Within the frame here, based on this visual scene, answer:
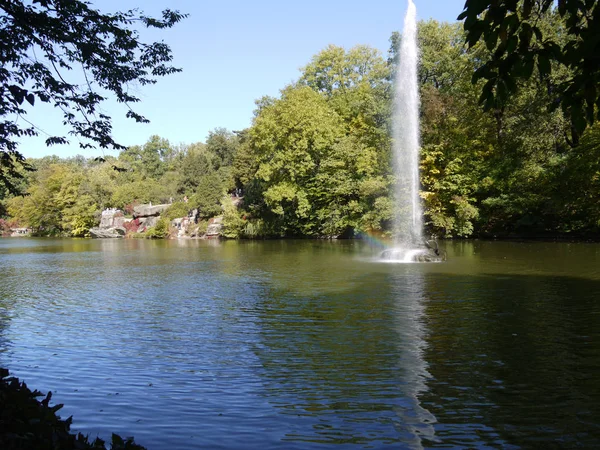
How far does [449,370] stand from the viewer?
7906 mm

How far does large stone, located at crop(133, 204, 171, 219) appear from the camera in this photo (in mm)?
69312

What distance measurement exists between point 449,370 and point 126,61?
7644 millimetres

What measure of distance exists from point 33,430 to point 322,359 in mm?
5360

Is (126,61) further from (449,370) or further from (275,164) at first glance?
(275,164)

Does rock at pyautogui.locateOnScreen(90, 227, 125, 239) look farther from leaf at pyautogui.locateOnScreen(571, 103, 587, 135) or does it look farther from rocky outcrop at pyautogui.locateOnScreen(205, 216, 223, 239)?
leaf at pyautogui.locateOnScreen(571, 103, 587, 135)

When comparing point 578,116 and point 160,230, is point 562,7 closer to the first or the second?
point 578,116

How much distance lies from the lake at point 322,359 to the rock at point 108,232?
174ft

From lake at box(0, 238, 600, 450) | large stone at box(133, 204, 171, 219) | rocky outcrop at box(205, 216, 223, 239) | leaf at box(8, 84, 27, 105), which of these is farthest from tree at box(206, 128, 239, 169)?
leaf at box(8, 84, 27, 105)

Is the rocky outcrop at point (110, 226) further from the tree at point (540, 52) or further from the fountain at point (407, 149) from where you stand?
the tree at point (540, 52)


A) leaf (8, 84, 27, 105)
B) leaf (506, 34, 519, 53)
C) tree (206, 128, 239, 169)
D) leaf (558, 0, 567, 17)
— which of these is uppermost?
tree (206, 128, 239, 169)

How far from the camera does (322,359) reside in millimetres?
8656

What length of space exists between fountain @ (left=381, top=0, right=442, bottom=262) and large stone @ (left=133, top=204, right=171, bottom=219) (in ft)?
136

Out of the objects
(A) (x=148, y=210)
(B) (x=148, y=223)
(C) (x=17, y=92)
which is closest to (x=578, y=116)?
(C) (x=17, y=92)

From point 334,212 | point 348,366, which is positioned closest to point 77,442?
point 348,366
